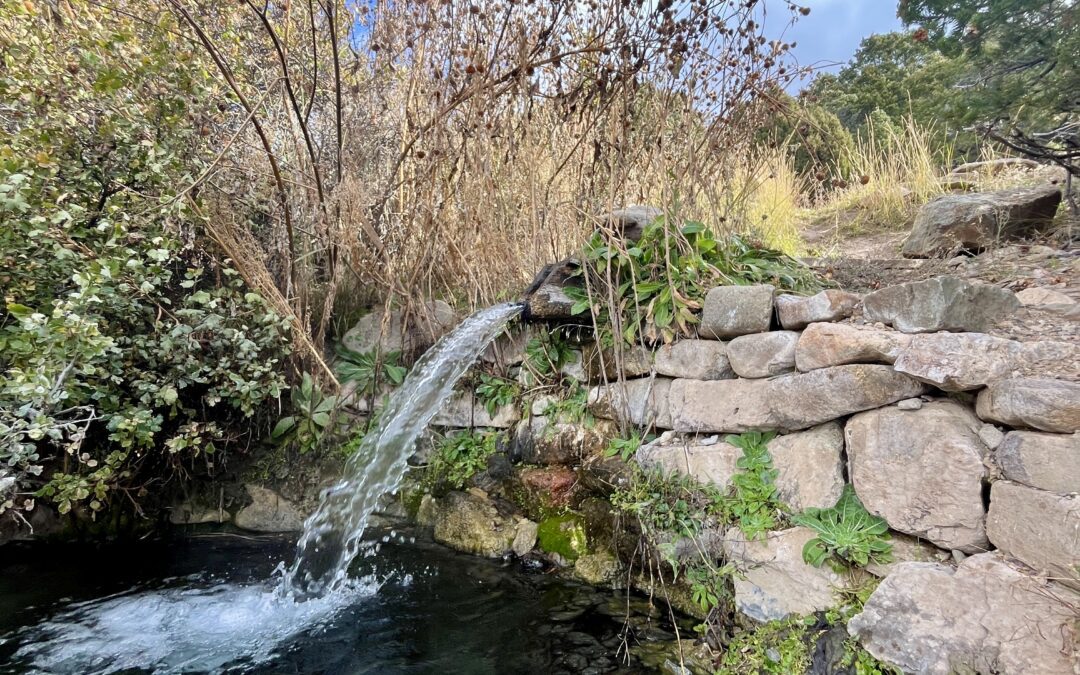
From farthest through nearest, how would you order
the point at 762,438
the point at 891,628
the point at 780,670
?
the point at 762,438, the point at 780,670, the point at 891,628

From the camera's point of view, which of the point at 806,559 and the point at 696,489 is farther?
the point at 696,489

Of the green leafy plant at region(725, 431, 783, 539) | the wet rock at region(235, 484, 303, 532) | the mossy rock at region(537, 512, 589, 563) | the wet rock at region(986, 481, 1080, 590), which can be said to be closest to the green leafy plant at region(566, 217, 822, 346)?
the green leafy plant at region(725, 431, 783, 539)

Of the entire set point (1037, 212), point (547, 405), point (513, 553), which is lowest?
point (513, 553)

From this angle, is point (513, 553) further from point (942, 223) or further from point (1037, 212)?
point (1037, 212)

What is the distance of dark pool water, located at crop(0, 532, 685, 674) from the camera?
1943 mm

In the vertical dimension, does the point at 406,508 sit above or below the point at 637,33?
below

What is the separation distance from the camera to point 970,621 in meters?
1.47

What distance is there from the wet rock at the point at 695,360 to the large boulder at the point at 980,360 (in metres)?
0.74

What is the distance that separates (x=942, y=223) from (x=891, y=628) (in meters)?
2.49

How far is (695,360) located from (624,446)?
0.53 m

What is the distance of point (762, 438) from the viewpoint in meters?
2.17

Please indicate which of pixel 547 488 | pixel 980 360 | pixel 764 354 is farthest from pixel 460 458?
pixel 980 360

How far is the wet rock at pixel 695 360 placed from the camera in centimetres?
240

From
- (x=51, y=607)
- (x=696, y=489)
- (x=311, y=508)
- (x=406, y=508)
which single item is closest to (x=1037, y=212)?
(x=696, y=489)
